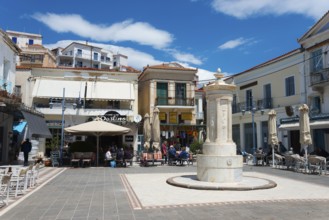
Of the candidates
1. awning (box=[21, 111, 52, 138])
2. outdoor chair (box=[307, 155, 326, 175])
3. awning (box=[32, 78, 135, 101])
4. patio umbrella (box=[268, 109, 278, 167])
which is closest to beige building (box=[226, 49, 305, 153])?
patio umbrella (box=[268, 109, 278, 167])

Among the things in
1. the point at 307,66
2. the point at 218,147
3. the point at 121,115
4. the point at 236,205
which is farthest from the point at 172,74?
the point at 236,205

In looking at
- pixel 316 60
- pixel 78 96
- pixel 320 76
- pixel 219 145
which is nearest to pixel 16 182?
pixel 219 145

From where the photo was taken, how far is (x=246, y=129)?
31.5m

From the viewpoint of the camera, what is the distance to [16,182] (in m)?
9.43

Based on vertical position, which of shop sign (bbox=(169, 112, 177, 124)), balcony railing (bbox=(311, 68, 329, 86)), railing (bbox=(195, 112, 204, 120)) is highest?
balcony railing (bbox=(311, 68, 329, 86))

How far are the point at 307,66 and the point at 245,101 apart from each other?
8483mm

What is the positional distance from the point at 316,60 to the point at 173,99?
14051 mm

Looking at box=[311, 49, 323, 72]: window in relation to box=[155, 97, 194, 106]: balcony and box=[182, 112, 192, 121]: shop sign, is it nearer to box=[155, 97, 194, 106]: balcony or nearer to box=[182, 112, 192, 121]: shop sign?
box=[155, 97, 194, 106]: balcony

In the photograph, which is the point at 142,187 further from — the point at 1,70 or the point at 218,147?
the point at 1,70

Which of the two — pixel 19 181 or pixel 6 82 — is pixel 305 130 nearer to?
pixel 19 181

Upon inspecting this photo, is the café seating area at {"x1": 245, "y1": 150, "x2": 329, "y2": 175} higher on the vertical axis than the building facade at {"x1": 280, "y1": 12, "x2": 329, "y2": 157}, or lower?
lower

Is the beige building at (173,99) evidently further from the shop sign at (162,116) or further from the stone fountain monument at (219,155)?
the stone fountain monument at (219,155)

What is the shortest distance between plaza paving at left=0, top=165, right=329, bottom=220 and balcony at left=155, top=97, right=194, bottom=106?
21751 mm

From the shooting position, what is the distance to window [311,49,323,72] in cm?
2282
